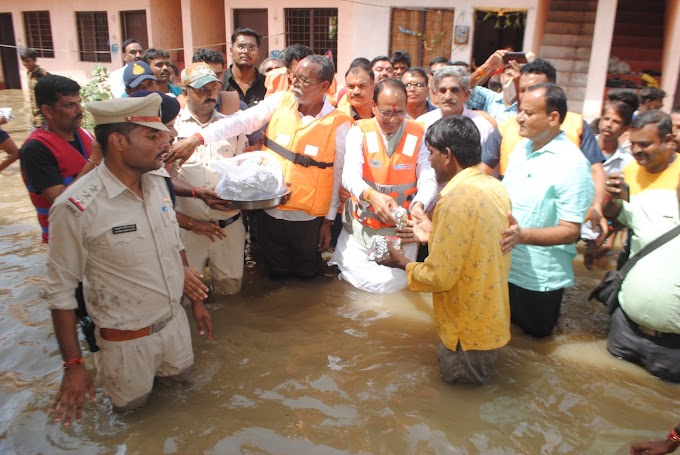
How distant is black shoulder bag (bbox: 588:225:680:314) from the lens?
3.46 meters

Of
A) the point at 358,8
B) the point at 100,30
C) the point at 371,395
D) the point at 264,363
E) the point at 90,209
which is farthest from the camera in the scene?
the point at 100,30

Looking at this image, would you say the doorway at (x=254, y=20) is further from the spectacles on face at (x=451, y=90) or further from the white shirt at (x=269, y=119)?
the spectacles on face at (x=451, y=90)

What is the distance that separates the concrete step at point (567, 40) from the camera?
1255 cm

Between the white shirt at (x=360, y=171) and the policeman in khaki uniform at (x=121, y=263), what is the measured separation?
1.66 metres

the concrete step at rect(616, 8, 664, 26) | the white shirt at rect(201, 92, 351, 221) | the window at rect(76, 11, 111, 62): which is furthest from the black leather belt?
the window at rect(76, 11, 111, 62)

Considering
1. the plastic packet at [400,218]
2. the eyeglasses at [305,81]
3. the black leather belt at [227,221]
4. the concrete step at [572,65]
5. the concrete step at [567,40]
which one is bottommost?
the black leather belt at [227,221]

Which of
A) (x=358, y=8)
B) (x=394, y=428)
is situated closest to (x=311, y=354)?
(x=394, y=428)

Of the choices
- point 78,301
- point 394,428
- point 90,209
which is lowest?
point 394,428

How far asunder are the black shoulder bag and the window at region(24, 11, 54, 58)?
72.4ft

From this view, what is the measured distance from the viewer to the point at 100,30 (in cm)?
1850

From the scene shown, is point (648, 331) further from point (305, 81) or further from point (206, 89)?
point (206, 89)

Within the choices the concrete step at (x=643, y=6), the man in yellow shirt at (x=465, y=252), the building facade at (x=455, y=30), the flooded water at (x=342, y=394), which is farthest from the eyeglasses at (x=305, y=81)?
the concrete step at (x=643, y=6)

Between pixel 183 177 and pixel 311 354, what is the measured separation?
1759 mm

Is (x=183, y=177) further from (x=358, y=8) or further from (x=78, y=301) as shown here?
(x=358, y=8)
